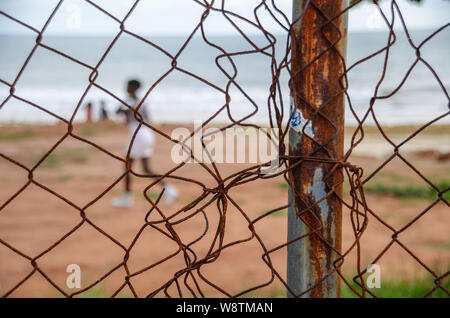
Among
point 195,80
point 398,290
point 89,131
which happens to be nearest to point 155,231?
point 398,290

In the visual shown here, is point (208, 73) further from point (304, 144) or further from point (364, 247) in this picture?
point (304, 144)

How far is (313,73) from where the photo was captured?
0.97 m

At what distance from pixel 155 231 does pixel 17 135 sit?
8.18 meters

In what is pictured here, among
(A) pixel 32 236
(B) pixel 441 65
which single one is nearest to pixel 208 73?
(B) pixel 441 65

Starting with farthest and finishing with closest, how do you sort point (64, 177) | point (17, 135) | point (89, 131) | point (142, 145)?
point (89, 131), point (17, 135), point (64, 177), point (142, 145)

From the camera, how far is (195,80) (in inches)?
1016

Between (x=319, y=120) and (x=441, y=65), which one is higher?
(x=441, y=65)

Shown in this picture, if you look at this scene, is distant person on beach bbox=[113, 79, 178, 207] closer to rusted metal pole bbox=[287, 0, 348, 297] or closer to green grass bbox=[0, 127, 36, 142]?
rusted metal pole bbox=[287, 0, 348, 297]

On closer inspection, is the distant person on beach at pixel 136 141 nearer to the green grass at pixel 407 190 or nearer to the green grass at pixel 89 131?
the green grass at pixel 407 190

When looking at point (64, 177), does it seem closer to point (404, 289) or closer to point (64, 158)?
point (64, 158)

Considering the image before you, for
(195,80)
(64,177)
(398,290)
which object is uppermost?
(195,80)

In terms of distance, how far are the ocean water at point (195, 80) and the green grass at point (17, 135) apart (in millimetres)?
1521

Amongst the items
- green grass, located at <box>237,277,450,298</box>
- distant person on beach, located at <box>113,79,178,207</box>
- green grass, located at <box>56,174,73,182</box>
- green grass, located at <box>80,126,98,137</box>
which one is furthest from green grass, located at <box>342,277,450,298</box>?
green grass, located at <box>80,126,98,137</box>
